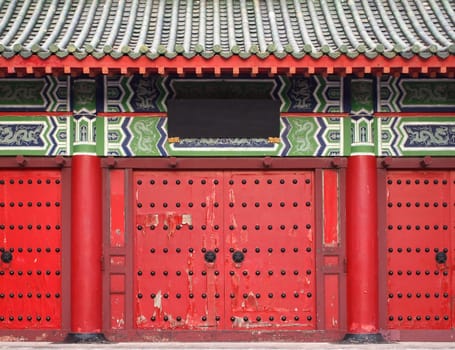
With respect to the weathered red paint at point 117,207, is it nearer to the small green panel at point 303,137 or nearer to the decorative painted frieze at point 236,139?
the decorative painted frieze at point 236,139

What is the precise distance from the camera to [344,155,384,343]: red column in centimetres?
1416

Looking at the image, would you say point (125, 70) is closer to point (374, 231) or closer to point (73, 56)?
point (73, 56)

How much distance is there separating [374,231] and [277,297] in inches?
60.9

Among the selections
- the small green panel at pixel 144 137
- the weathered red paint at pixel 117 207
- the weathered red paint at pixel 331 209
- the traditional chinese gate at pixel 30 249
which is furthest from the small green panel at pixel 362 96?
the traditional chinese gate at pixel 30 249

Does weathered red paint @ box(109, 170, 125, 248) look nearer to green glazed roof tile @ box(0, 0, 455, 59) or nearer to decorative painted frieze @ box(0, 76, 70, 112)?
decorative painted frieze @ box(0, 76, 70, 112)

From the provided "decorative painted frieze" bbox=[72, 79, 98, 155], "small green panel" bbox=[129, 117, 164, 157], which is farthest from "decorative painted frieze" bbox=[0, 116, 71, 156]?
"small green panel" bbox=[129, 117, 164, 157]

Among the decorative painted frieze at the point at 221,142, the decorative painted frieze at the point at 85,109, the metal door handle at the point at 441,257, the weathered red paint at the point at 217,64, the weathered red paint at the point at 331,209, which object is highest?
the weathered red paint at the point at 217,64

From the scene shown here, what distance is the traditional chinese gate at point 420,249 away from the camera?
569 inches

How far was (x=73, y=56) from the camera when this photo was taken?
13031 millimetres

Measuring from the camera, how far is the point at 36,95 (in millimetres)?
14391

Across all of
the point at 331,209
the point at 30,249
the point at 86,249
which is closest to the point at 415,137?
the point at 331,209

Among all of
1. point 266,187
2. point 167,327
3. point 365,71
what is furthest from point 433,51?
point 167,327

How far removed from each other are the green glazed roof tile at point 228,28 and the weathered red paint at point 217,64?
74 mm

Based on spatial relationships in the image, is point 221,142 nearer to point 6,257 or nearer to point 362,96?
point 362,96
